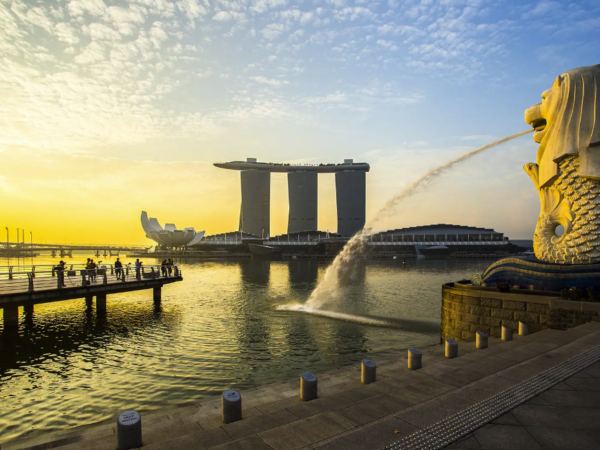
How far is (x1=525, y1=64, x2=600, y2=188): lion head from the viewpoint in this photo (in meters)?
18.7

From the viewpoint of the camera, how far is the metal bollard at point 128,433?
7.38 meters

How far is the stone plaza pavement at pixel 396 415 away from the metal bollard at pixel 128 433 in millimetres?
405

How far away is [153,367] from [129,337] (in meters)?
7.22

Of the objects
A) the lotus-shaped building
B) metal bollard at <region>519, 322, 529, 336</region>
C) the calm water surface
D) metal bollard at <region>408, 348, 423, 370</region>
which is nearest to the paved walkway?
metal bollard at <region>408, 348, 423, 370</region>

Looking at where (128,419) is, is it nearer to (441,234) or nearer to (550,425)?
(550,425)

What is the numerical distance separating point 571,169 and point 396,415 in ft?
58.4

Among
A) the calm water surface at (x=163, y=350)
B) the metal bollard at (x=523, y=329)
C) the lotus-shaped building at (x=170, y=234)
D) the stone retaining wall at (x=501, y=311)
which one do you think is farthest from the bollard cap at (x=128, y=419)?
the lotus-shaped building at (x=170, y=234)

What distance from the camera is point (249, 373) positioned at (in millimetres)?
16125

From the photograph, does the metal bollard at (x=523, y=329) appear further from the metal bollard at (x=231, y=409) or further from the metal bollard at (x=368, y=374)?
the metal bollard at (x=231, y=409)

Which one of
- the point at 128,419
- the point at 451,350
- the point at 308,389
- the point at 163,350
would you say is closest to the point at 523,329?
the point at 451,350

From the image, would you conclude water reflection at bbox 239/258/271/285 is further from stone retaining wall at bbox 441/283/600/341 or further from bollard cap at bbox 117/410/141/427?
bollard cap at bbox 117/410/141/427

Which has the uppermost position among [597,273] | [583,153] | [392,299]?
[583,153]

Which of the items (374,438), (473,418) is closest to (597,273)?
(473,418)

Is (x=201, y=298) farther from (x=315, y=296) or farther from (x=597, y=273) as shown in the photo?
(x=597, y=273)
